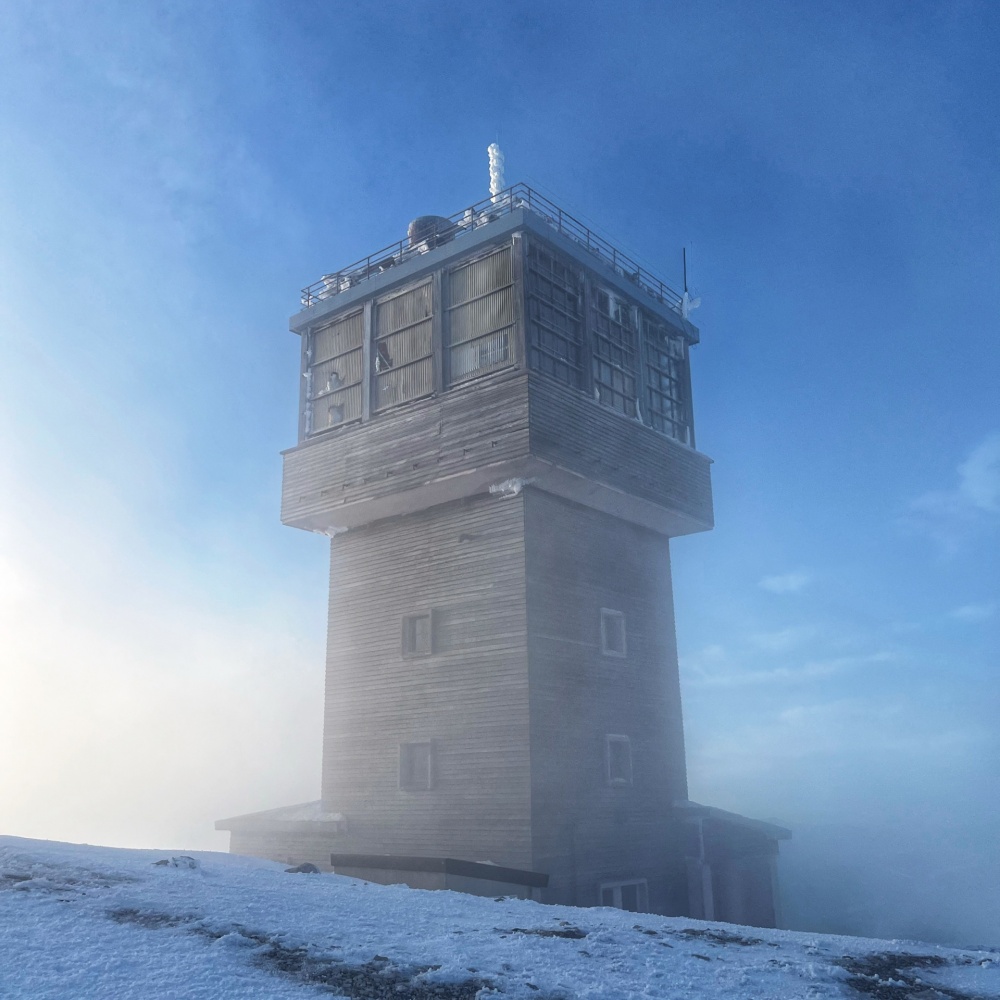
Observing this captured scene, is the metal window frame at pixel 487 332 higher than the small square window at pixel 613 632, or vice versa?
the metal window frame at pixel 487 332

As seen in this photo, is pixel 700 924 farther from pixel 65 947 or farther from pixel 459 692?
pixel 459 692

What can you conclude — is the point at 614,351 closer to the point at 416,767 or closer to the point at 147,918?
the point at 416,767

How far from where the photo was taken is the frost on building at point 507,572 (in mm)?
24516

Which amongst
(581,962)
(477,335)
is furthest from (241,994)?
(477,335)

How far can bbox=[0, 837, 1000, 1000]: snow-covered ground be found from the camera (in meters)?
8.16

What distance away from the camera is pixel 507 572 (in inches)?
992

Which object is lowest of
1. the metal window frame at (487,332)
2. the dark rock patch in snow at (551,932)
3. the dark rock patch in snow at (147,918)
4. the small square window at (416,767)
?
the dark rock patch in snow at (551,932)

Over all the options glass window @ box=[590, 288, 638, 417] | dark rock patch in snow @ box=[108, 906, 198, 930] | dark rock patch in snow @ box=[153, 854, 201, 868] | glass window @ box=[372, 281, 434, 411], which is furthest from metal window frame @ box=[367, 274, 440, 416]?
dark rock patch in snow @ box=[108, 906, 198, 930]

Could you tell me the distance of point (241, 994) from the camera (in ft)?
24.9

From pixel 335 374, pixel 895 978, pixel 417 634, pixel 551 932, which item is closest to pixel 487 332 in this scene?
pixel 335 374

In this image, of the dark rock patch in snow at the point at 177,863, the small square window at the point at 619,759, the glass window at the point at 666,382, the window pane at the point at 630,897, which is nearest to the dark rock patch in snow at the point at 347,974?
the dark rock patch in snow at the point at 177,863

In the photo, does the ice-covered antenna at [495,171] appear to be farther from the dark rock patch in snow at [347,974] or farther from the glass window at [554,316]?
the dark rock patch in snow at [347,974]

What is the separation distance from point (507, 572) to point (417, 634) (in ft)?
12.4

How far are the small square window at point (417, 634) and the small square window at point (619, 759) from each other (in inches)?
228
